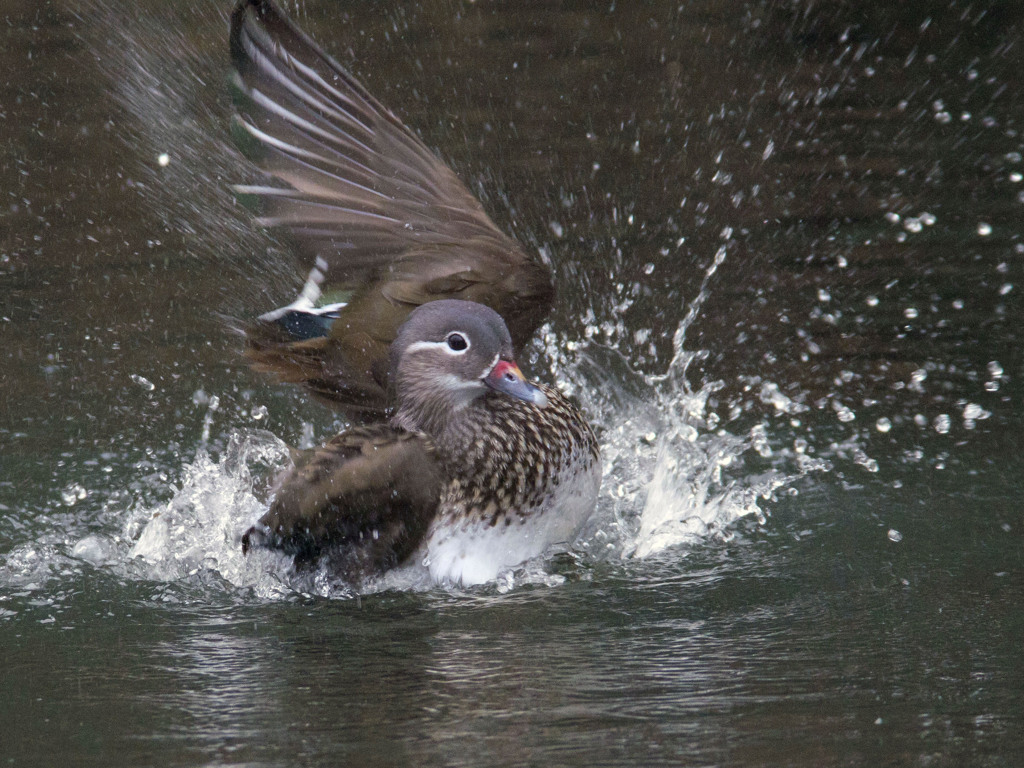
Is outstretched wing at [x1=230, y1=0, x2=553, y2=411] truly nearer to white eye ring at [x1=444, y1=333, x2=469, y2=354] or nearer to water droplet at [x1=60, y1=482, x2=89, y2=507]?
white eye ring at [x1=444, y1=333, x2=469, y2=354]

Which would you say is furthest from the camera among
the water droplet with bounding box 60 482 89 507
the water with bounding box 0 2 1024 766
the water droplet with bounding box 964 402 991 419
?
the water droplet with bounding box 964 402 991 419

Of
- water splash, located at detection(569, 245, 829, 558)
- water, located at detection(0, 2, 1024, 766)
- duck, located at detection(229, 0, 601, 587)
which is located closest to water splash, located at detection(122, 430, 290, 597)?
water, located at detection(0, 2, 1024, 766)

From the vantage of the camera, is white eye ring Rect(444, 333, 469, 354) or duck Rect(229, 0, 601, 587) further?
white eye ring Rect(444, 333, 469, 354)

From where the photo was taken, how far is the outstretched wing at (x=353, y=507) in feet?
10.4

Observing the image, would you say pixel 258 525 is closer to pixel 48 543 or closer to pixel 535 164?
pixel 48 543

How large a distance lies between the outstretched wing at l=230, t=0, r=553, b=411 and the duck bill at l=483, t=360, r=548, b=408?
0.42m

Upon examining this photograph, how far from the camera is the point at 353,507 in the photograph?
319cm

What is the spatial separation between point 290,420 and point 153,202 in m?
2.23

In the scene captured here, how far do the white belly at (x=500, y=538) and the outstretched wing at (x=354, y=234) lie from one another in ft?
1.90

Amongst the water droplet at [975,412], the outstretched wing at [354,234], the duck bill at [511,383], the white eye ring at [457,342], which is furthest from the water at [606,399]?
the white eye ring at [457,342]

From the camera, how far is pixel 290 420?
186 inches

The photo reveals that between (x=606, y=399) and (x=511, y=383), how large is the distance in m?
1.12

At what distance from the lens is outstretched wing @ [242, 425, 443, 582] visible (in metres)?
3.16

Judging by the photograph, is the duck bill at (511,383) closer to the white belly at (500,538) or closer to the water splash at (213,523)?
the white belly at (500,538)
